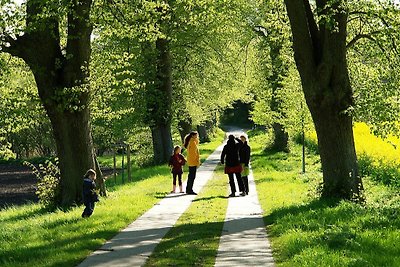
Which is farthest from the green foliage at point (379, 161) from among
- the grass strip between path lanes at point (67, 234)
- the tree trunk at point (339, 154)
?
the grass strip between path lanes at point (67, 234)

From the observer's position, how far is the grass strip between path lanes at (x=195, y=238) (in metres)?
9.09

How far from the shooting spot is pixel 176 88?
34.4 metres

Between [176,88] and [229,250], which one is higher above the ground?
[176,88]

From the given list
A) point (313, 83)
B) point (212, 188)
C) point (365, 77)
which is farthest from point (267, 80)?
point (313, 83)

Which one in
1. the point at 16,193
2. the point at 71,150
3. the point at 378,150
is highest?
the point at 71,150

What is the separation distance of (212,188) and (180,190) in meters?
1.77

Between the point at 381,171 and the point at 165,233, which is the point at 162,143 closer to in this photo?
the point at 381,171

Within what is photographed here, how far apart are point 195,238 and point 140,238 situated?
103cm

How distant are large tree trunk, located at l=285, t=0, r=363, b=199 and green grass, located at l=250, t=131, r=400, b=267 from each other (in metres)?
0.72

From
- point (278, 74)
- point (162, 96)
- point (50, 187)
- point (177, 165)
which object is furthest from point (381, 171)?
point (278, 74)

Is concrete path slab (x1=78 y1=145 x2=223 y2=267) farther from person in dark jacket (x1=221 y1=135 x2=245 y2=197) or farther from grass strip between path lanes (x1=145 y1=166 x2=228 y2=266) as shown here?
person in dark jacket (x1=221 y1=135 x2=245 y2=197)

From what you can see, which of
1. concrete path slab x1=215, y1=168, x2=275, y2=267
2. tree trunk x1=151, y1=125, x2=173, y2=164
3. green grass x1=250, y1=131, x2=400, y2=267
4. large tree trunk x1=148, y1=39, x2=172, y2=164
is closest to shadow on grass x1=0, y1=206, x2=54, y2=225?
concrete path slab x1=215, y1=168, x2=275, y2=267

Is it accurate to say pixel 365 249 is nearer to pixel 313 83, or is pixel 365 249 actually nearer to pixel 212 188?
pixel 313 83

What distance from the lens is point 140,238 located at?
11.0 meters
